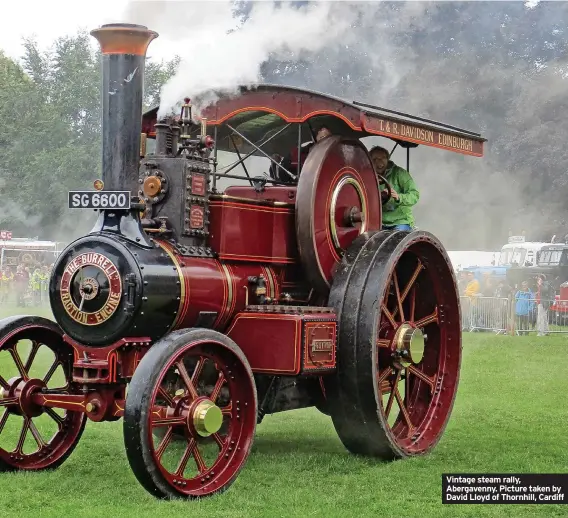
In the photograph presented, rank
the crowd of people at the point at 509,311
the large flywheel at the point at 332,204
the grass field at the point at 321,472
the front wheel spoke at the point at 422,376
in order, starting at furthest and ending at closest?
1. the crowd of people at the point at 509,311
2. the front wheel spoke at the point at 422,376
3. the large flywheel at the point at 332,204
4. the grass field at the point at 321,472

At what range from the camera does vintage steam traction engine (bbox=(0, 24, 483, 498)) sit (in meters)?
5.59

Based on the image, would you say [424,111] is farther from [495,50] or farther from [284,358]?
[284,358]

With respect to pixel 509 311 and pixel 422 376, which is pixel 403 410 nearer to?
pixel 422 376

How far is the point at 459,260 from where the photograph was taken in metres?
29.1

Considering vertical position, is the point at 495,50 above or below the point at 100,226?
above

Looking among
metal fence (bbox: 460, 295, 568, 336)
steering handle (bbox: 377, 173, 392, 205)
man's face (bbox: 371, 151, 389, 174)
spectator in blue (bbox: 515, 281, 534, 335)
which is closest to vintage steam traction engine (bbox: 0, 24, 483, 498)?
steering handle (bbox: 377, 173, 392, 205)

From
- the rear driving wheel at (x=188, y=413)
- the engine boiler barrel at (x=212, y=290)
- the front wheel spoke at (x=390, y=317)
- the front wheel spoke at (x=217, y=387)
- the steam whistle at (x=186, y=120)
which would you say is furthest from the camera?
the front wheel spoke at (x=390, y=317)

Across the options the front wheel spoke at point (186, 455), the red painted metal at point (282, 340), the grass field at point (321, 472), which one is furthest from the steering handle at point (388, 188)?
the front wheel spoke at point (186, 455)

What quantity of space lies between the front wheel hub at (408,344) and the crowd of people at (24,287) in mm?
17417

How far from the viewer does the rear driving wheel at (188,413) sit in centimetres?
510

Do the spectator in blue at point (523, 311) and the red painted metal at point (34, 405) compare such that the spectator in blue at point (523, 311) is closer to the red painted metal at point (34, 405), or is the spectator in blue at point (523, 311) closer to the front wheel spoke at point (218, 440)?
the red painted metal at point (34, 405)

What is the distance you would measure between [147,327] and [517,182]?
21.9m

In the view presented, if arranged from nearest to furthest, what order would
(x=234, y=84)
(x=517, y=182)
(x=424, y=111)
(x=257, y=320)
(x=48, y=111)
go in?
(x=257, y=320) < (x=234, y=84) < (x=424, y=111) < (x=517, y=182) < (x=48, y=111)

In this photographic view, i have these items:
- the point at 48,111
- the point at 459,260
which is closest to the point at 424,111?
the point at 459,260
